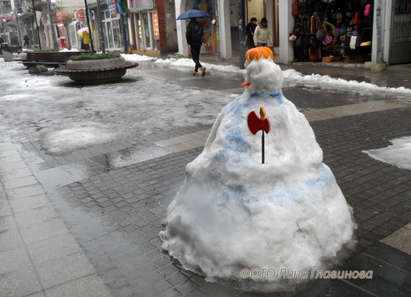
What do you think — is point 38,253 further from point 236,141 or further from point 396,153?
point 396,153

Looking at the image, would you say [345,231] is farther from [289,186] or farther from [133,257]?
[133,257]

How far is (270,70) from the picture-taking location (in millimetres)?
3365

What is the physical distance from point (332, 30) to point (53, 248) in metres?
14.9

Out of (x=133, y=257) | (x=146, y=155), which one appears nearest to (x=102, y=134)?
(x=146, y=155)

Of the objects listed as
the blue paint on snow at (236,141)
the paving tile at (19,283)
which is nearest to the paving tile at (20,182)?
the paving tile at (19,283)

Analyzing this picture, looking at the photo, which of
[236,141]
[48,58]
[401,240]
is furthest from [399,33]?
[48,58]

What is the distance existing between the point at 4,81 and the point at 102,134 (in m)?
14.3

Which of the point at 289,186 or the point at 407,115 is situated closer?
the point at 289,186

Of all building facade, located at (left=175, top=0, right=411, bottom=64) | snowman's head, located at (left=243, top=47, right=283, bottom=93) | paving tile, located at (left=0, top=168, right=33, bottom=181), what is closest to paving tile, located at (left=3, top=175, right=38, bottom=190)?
paving tile, located at (left=0, top=168, right=33, bottom=181)

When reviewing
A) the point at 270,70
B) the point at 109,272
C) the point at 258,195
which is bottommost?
the point at 109,272

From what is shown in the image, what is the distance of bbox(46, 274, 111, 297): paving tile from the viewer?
3018 mm

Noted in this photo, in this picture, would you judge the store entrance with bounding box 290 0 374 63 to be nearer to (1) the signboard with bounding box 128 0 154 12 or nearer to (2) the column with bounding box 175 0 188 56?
(2) the column with bounding box 175 0 188 56

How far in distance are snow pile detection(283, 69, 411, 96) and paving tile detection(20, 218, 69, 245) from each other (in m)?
8.70

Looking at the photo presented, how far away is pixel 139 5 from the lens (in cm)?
2828
